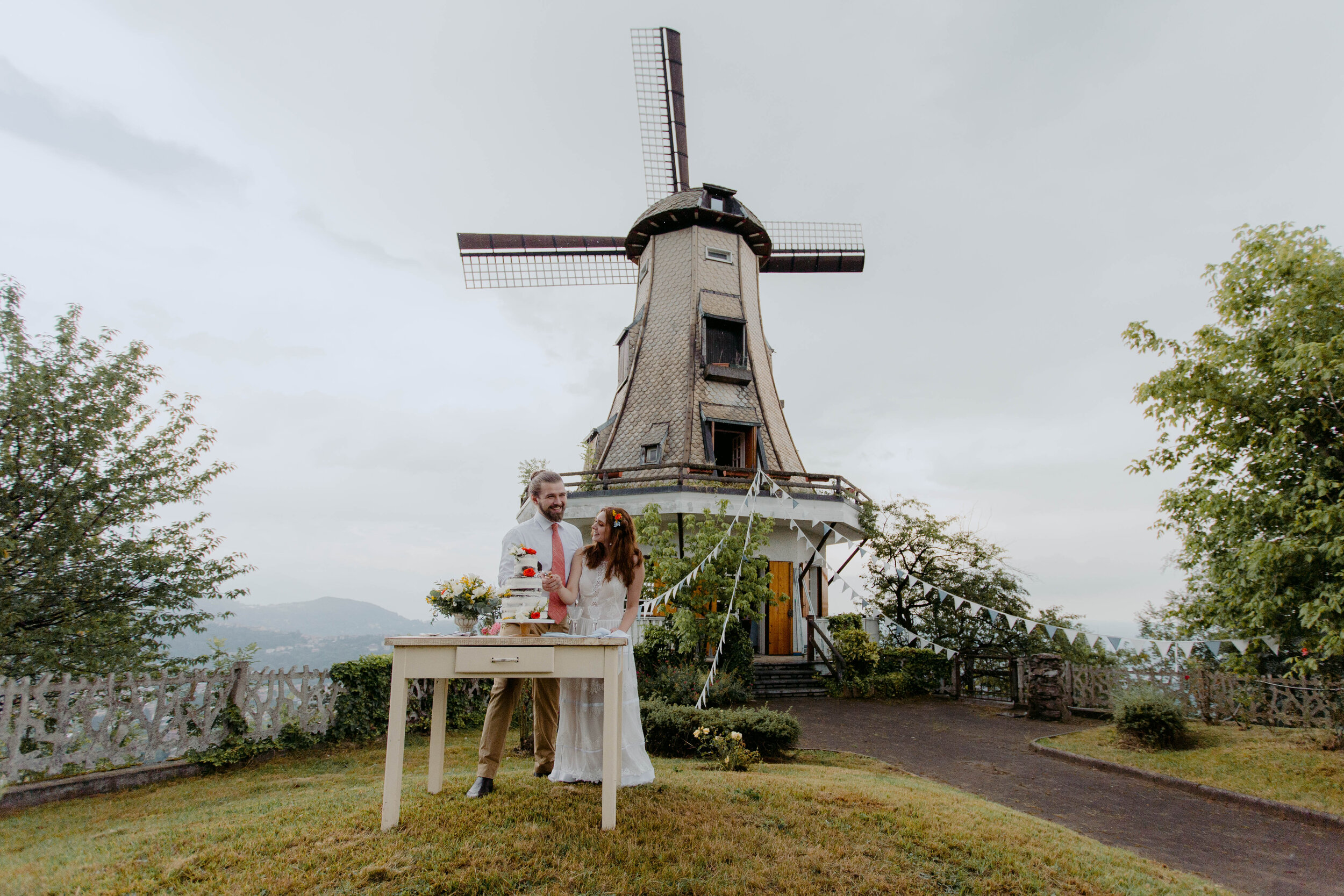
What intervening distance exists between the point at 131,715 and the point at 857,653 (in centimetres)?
1289

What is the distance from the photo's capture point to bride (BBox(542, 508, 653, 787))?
15.1 feet

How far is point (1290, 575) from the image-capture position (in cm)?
779

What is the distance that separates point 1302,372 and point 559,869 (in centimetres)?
938

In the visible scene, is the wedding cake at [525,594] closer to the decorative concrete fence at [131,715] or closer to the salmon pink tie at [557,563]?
the salmon pink tie at [557,563]

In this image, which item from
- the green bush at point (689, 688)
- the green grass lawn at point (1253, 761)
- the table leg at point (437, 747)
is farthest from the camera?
the green bush at point (689, 688)

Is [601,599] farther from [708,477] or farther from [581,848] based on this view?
[708,477]

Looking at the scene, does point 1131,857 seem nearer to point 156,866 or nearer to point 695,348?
point 156,866

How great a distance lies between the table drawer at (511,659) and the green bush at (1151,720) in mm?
9558

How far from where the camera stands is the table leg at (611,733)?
3926 mm

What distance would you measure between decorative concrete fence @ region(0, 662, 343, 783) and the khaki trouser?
513 centimetres

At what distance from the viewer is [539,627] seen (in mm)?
4477

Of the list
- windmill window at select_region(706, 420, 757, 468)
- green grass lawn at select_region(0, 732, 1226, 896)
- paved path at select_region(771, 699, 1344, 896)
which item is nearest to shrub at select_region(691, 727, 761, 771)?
green grass lawn at select_region(0, 732, 1226, 896)

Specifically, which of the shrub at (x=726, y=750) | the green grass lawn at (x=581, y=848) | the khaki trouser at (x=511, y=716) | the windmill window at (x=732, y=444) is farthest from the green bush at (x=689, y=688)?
the windmill window at (x=732, y=444)

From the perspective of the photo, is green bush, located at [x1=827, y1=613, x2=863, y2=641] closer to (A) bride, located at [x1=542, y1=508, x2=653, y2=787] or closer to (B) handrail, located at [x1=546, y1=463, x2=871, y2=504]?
(B) handrail, located at [x1=546, y1=463, x2=871, y2=504]
